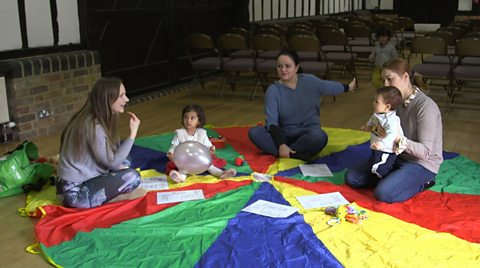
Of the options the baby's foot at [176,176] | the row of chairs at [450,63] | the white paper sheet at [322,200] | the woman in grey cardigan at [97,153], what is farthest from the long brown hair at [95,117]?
the row of chairs at [450,63]

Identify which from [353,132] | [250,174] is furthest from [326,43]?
[250,174]

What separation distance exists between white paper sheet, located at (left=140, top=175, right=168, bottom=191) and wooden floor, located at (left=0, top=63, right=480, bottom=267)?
3.01 ft

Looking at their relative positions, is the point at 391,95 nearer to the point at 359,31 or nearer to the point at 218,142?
the point at 218,142

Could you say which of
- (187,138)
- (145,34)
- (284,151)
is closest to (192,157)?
(187,138)

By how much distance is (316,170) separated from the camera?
16.1 feet

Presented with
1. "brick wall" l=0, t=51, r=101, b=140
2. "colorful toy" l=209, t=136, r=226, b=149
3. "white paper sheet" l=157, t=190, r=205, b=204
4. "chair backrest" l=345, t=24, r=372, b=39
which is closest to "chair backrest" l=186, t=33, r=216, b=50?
"brick wall" l=0, t=51, r=101, b=140

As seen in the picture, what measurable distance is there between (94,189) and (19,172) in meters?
0.91

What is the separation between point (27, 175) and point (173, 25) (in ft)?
17.7

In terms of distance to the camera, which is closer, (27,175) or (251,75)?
(27,175)

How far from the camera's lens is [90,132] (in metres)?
3.86

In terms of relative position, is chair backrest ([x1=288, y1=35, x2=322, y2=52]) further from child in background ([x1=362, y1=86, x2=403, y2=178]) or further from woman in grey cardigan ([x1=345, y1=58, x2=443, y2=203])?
child in background ([x1=362, y1=86, x2=403, y2=178])

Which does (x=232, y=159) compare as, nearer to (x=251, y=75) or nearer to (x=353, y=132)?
(x=353, y=132)

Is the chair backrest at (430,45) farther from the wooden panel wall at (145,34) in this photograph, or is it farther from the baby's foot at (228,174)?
the baby's foot at (228,174)

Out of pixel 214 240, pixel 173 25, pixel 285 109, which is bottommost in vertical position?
pixel 214 240
